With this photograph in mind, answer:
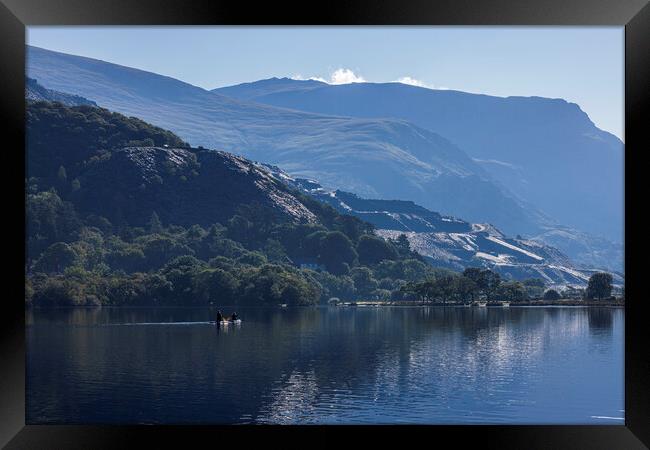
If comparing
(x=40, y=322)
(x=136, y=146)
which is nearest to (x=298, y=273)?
(x=136, y=146)

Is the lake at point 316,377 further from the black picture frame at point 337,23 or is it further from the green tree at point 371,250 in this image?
the green tree at point 371,250

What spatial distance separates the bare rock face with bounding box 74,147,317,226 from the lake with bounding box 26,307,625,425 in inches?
3917

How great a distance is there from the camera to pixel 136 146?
580 ft

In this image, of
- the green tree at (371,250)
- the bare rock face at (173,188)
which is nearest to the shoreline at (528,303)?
the green tree at (371,250)

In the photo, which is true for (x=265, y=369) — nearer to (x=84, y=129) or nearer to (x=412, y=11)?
(x=412, y=11)

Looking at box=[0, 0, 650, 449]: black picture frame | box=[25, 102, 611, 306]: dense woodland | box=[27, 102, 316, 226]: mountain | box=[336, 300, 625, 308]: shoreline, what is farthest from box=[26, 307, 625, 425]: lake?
box=[27, 102, 316, 226]: mountain

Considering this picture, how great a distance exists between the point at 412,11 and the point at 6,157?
6.15 metres

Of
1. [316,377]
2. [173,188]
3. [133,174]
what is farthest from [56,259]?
[316,377]

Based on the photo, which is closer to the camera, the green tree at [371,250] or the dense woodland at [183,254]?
the dense woodland at [183,254]

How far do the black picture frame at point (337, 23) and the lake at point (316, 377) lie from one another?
37.9 feet

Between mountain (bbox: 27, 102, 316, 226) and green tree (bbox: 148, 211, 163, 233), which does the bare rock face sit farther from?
green tree (bbox: 148, 211, 163, 233)

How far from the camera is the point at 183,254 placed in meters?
149

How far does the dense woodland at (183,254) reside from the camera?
116 m

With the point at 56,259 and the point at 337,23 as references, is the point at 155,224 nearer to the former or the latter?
the point at 56,259
